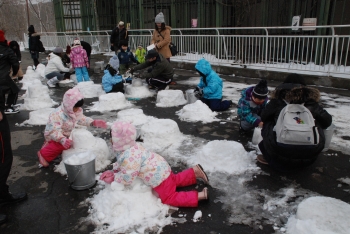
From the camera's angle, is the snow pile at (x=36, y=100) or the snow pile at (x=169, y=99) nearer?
the snow pile at (x=169, y=99)

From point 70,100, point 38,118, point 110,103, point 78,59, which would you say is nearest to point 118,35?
point 78,59

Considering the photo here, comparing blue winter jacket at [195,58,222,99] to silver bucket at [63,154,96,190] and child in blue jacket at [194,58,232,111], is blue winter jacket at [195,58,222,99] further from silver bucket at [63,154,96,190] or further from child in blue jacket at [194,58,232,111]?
silver bucket at [63,154,96,190]

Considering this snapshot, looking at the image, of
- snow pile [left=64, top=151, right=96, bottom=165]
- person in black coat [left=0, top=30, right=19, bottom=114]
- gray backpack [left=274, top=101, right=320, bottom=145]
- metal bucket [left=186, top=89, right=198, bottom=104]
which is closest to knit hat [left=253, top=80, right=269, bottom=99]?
gray backpack [left=274, top=101, right=320, bottom=145]

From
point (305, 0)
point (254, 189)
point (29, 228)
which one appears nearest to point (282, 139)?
point (254, 189)

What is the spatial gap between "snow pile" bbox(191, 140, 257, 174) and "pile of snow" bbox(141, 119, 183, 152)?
0.74m

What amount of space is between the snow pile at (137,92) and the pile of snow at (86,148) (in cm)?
391

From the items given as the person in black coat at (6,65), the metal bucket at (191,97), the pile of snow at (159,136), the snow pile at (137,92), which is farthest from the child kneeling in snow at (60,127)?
the snow pile at (137,92)

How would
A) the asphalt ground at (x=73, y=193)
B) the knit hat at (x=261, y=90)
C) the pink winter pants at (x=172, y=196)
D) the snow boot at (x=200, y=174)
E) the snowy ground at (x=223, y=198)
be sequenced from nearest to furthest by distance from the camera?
the snowy ground at (x=223, y=198) → the asphalt ground at (x=73, y=193) → the pink winter pants at (x=172, y=196) → the snow boot at (x=200, y=174) → the knit hat at (x=261, y=90)

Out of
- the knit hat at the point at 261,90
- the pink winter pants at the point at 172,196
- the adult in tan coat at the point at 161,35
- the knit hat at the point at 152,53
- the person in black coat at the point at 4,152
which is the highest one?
the adult in tan coat at the point at 161,35

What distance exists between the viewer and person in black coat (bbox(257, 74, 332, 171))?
3064 mm

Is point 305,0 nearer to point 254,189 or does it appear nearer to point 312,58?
point 312,58

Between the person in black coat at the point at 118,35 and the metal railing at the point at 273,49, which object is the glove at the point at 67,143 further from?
the person in black coat at the point at 118,35

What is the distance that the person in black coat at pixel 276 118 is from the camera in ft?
10.1

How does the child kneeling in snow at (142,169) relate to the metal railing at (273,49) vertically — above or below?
below
